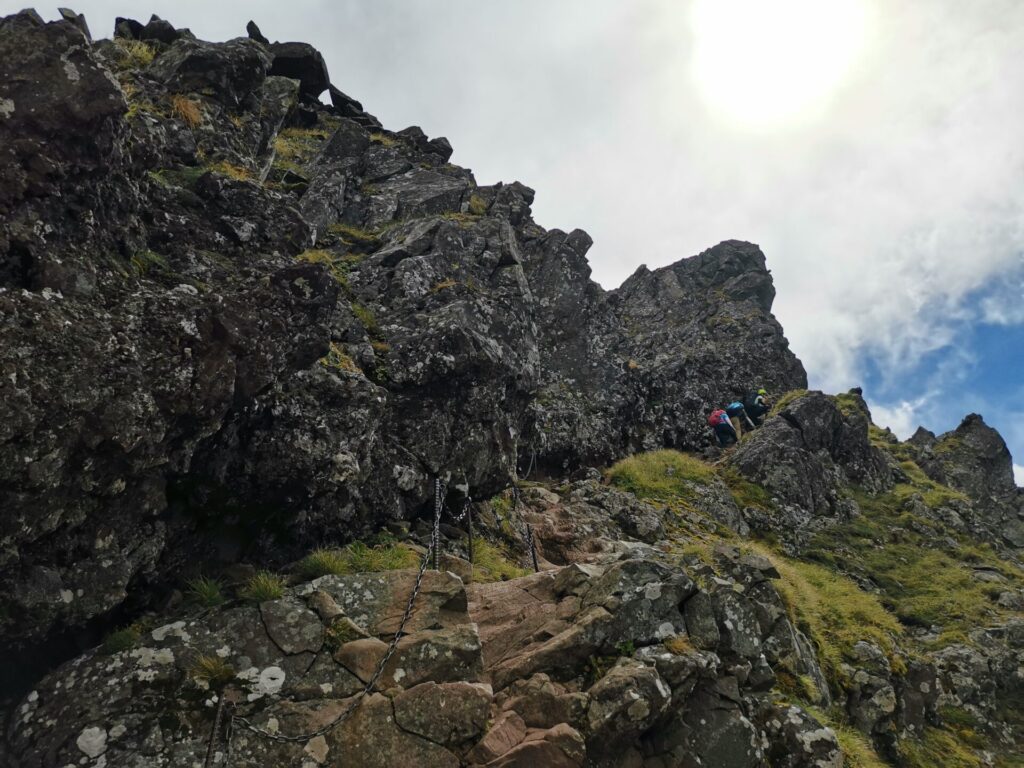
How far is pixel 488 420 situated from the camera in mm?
18531

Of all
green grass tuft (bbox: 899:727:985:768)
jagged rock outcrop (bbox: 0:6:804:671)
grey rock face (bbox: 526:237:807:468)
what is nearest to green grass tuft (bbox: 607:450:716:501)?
grey rock face (bbox: 526:237:807:468)

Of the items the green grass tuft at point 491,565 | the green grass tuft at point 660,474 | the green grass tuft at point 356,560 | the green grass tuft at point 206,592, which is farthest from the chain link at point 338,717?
the green grass tuft at point 660,474

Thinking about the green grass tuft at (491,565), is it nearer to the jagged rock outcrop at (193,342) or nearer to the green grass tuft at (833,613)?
the jagged rock outcrop at (193,342)

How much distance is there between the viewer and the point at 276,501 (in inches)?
494

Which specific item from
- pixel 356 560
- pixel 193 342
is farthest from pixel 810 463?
pixel 193 342

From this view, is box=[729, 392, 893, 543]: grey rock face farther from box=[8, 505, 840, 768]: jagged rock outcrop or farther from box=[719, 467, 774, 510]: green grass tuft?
box=[8, 505, 840, 768]: jagged rock outcrop

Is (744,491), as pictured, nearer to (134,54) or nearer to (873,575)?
(873,575)

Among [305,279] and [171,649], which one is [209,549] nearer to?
[171,649]

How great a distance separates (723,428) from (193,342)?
34.1 m

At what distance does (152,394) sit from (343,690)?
19.0ft

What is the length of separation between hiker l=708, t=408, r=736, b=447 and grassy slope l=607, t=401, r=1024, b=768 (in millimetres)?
4445

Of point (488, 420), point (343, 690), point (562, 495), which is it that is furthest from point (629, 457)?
point (343, 690)

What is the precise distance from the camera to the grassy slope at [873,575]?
16.2 meters

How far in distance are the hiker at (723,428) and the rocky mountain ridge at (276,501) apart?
14.9m
